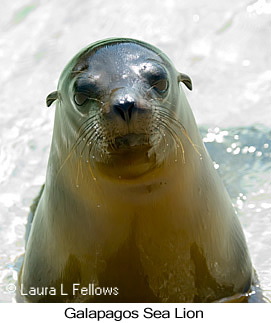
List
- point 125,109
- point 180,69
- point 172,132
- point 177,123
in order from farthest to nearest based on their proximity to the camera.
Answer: point 180,69 → point 177,123 → point 172,132 → point 125,109

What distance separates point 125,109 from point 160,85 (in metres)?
0.49

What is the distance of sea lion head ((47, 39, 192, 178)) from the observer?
3273mm

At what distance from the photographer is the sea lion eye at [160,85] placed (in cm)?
361

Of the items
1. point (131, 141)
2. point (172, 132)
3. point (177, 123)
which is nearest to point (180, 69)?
point (177, 123)

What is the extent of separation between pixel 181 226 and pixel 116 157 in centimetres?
71

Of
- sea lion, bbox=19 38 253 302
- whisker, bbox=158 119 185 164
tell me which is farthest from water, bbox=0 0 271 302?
whisker, bbox=158 119 185 164

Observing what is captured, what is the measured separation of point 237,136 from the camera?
6496mm

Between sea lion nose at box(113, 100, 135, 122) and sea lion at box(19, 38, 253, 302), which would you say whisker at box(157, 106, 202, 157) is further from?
sea lion nose at box(113, 100, 135, 122)

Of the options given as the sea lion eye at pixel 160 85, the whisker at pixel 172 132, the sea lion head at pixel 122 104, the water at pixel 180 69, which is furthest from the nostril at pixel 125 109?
the water at pixel 180 69

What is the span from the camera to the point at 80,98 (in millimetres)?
3678

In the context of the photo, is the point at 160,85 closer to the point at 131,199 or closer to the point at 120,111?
the point at 120,111

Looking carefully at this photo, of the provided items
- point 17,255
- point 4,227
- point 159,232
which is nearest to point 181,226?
point 159,232

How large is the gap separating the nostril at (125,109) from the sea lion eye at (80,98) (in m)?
0.43
